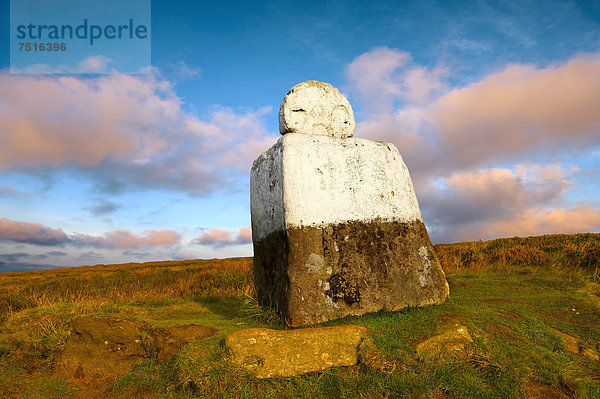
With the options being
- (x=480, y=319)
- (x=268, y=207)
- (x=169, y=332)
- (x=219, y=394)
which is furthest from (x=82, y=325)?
(x=480, y=319)

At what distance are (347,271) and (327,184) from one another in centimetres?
120

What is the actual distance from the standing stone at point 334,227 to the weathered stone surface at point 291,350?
0.68m

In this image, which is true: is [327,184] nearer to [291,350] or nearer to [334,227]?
[334,227]

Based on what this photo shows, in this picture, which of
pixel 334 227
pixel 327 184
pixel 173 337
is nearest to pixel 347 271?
pixel 334 227

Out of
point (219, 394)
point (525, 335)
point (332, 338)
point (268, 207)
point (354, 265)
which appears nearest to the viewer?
point (219, 394)

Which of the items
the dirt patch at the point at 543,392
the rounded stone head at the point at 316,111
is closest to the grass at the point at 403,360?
the dirt patch at the point at 543,392

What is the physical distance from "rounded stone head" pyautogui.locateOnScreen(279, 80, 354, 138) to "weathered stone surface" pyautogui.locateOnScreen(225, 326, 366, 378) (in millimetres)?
3014

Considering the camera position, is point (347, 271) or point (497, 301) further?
point (497, 301)

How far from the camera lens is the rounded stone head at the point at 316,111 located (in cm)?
568

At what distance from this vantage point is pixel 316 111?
19.1 feet

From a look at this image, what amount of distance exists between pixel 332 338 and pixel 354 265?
1294mm

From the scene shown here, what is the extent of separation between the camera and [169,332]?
4.57 metres

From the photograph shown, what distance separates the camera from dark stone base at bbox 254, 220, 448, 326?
4652mm

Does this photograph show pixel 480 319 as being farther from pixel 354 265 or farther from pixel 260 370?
pixel 260 370
